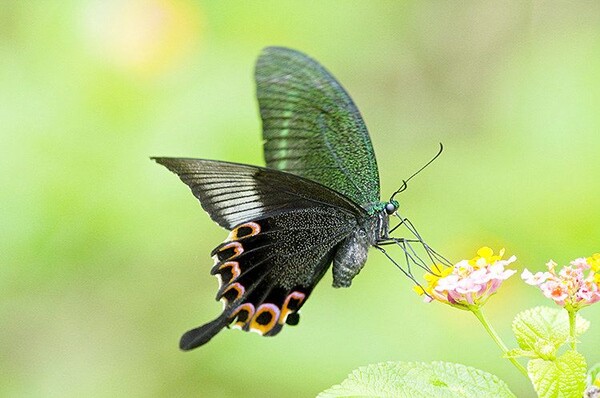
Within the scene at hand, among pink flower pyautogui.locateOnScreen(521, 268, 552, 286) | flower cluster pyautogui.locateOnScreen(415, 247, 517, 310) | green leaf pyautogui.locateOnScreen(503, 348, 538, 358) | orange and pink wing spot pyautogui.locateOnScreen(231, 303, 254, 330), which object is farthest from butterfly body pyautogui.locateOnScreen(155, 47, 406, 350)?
green leaf pyautogui.locateOnScreen(503, 348, 538, 358)

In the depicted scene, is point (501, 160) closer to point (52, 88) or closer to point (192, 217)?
point (192, 217)

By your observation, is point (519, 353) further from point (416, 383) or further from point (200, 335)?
point (200, 335)

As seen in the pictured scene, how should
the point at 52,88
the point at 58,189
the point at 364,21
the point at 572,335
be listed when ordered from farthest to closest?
1. the point at 364,21
2. the point at 52,88
3. the point at 58,189
4. the point at 572,335

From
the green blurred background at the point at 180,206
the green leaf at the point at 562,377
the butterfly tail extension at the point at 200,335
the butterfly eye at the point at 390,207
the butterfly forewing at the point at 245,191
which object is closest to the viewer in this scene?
the green leaf at the point at 562,377

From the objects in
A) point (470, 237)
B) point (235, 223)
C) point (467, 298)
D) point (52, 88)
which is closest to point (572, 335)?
point (467, 298)

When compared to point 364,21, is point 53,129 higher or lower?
lower

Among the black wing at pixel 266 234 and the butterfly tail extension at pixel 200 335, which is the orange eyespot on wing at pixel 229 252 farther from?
the butterfly tail extension at pixel 200 335

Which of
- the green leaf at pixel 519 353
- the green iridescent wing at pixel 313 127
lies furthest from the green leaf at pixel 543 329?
the green iridescent wing at pixel 313 127
